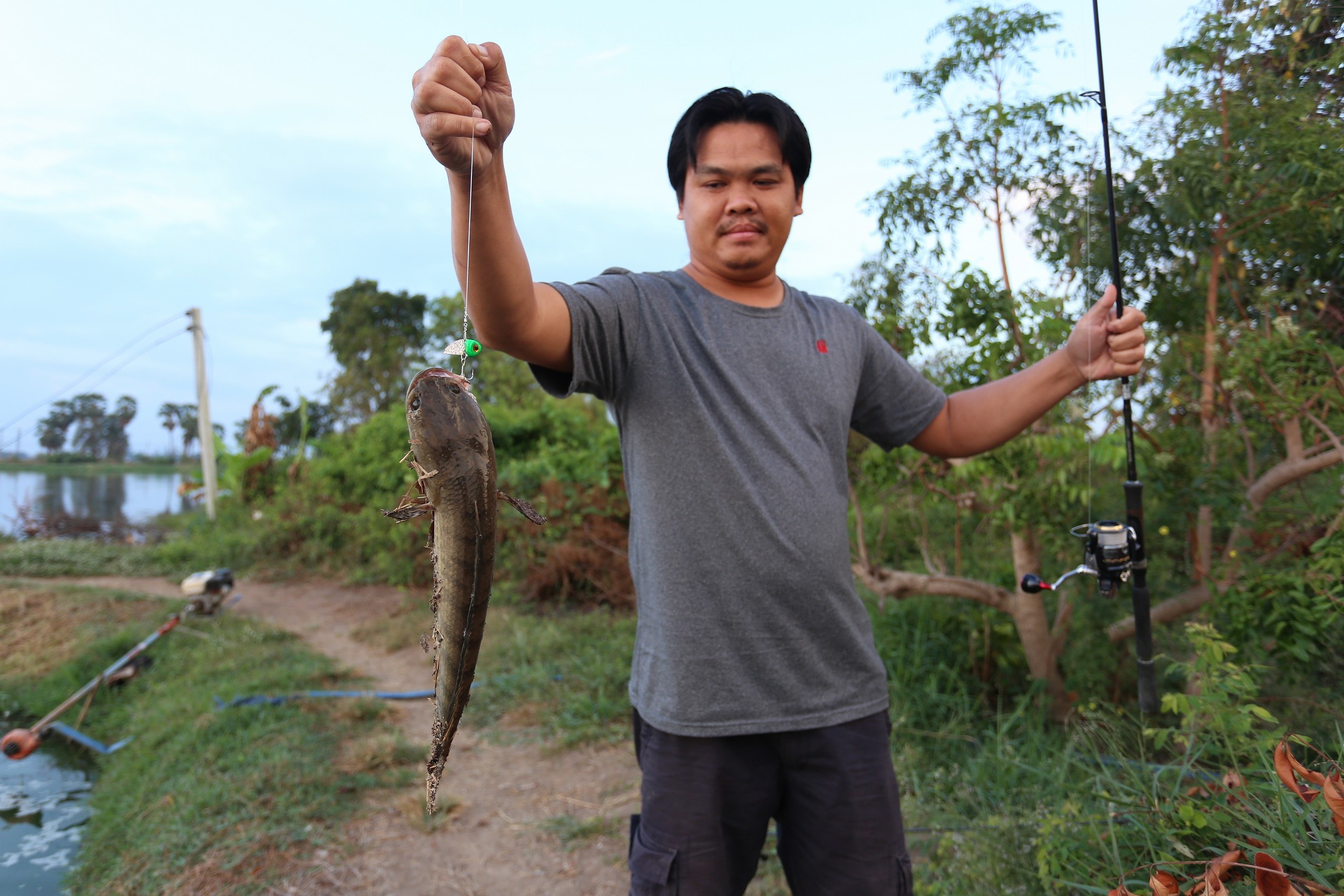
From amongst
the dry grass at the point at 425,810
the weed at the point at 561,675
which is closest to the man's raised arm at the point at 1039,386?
the dry grass at the point at 425,810

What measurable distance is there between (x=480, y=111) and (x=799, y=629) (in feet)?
4.50

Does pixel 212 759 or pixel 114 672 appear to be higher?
pixel 114 672

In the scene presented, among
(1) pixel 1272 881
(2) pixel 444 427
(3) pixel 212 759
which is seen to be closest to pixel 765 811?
(1) pixel 1272 881

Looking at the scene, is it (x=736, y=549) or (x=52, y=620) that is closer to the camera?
(x=736, y=549)

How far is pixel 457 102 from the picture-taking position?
136cm

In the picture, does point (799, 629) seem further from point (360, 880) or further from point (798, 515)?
point (360, 880)

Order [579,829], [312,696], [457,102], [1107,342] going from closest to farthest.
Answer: [457,102]
[1107,342]
[579,829]
[312,696]

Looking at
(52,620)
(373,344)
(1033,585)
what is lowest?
(52,620)

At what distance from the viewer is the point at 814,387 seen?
2.17 metres

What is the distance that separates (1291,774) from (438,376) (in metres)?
1.70

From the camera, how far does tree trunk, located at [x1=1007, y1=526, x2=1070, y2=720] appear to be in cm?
431

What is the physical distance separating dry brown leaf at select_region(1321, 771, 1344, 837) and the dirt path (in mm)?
3127

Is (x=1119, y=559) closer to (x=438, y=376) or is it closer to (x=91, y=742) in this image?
(x=438, y=376)

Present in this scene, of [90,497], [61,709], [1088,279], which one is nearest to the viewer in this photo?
[1088,279]
